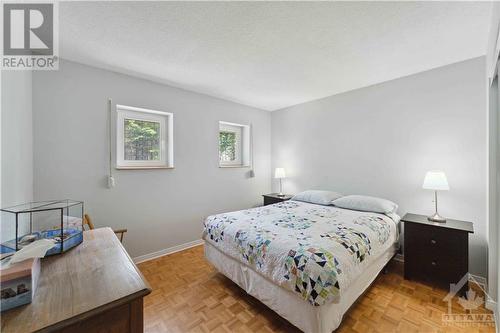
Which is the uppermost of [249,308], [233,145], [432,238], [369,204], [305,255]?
[233,145]

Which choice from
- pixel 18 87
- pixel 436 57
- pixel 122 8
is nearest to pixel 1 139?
pixel 18 87

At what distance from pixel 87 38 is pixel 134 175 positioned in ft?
4.97

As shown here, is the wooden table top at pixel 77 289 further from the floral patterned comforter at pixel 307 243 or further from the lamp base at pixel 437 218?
the lamp base at pixel 437 218

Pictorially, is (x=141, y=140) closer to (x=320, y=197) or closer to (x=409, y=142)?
(x=320, y=197)

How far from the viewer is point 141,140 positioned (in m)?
2.82

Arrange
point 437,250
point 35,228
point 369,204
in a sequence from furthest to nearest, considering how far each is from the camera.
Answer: point 369,204, point 437,250, point 35,228

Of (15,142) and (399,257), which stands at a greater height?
(15,142)

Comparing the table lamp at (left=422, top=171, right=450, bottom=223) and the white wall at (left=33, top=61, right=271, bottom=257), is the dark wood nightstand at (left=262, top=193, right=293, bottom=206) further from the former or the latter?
the table lamp at (left=422, top=171, right=450, bottom=223)

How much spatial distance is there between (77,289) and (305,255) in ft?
4.14

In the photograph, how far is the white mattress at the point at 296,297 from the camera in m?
1.36

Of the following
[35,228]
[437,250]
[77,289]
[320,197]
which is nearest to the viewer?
[77,289]

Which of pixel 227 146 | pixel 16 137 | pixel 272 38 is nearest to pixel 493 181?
pixel 272 38

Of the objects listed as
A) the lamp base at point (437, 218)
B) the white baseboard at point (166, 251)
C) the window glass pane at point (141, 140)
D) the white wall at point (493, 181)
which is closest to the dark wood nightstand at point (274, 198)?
the white baseboard at point (166, 251)

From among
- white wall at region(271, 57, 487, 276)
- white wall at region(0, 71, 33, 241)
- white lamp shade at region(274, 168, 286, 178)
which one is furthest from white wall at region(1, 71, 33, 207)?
white wall at region(271, 57, 487, 276)
